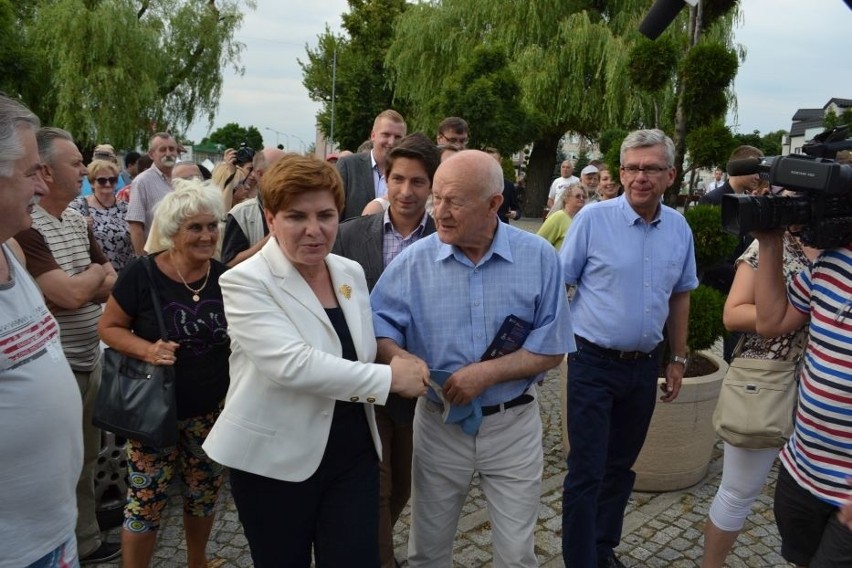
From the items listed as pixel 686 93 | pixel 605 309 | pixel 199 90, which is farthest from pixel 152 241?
pixel 199 90

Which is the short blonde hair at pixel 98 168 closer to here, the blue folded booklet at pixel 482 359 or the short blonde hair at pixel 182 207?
the short blonde hair at pixel 182 207

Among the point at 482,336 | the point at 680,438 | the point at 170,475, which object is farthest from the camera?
the point at 680,438

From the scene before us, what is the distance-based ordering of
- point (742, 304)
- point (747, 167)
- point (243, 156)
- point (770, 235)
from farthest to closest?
point (243, 156), point (742, 304), point (747, 167), point (770, 235)

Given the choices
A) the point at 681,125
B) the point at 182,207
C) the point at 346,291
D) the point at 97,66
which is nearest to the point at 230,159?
the point at 182,207

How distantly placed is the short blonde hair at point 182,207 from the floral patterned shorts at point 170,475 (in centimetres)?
91

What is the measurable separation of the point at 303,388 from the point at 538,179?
26.0m

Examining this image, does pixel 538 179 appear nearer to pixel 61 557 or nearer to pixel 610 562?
pixel 610 562

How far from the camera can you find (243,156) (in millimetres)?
6270

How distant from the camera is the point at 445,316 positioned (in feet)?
8.79

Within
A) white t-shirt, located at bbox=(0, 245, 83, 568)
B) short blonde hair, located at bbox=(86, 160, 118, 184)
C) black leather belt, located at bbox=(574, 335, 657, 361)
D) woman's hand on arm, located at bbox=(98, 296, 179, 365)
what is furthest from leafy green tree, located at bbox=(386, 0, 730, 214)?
white t-shirt, located at bbox=(0, 245, 83, 568)

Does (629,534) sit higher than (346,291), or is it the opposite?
(346,291)

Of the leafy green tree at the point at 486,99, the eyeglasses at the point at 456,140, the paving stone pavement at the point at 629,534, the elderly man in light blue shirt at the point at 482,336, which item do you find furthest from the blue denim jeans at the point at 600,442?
the leafy green tree at the point at 486,99

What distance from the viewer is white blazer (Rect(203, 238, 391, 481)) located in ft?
7.15

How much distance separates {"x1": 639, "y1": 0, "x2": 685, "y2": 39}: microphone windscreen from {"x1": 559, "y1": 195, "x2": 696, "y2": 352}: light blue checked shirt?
0.87 m
